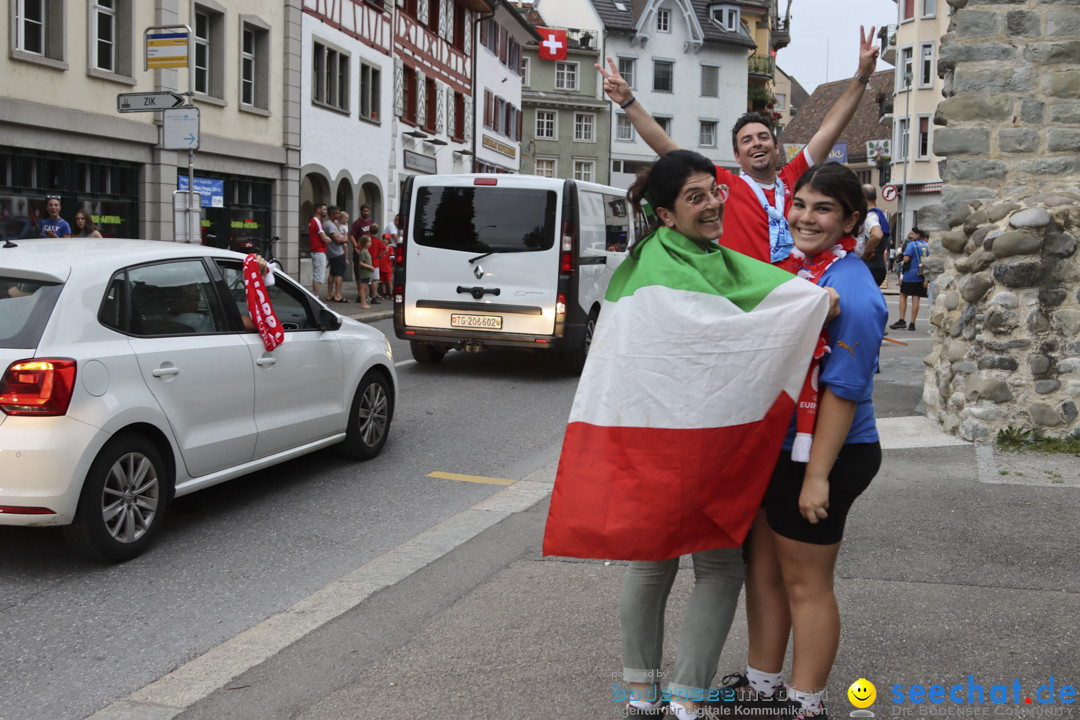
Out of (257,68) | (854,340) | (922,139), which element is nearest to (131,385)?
(854,340)

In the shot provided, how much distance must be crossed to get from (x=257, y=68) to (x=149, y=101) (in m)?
11.5

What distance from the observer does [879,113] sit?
235 feet

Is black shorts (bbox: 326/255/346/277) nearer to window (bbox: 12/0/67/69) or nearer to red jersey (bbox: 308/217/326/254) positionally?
red jersey (bbox: 308/217/326/254)

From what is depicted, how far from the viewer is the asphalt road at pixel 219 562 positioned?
4.04 metres

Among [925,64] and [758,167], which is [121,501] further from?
[925,64]

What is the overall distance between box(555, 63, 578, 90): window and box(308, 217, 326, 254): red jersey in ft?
151

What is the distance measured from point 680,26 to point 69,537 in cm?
6715

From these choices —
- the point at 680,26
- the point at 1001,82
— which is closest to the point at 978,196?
the point at 1001,82

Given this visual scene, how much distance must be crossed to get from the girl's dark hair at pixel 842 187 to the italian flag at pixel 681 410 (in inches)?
13.4

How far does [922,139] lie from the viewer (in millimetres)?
60062

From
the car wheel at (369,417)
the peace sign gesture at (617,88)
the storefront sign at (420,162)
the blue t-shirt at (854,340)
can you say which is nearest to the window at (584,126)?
the storefront sign at (420,162)

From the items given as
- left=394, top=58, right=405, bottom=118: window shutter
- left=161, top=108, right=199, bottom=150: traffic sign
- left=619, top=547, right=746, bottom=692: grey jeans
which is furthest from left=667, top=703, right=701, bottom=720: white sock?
left=394, top=58, right=405, bottom=118: window shutter

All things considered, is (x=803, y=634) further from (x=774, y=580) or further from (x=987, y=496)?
(x=987, y=496)

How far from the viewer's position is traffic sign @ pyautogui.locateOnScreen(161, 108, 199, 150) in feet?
44.1
